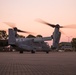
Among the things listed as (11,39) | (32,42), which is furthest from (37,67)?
(32,42)

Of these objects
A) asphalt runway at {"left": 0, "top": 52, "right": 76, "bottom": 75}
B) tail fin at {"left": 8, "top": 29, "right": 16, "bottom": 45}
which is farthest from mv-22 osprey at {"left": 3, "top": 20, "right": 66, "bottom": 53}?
asphalt runway at {"left": 0, "top": 52, "right": 76, "bottom": 75}

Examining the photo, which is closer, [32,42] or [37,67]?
[37,67]

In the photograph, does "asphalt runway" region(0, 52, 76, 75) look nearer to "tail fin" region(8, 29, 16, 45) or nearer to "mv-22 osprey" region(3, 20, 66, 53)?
"tail fin" region(8, 29, 16, 45)

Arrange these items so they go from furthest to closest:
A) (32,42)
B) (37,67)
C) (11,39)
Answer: (32,42)
(11,39)
(37,67)

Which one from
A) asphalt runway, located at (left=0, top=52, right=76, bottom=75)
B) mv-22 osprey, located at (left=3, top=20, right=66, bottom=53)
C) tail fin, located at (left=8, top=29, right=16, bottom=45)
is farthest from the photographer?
mv-22 osprey, located at (left=3, top=20, right=66, bottom=53)

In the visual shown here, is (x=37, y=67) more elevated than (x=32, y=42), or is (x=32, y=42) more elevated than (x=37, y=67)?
(x=32, y=42)

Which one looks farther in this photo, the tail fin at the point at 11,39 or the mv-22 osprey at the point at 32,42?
the mv-22 osprey at the point at 32,42

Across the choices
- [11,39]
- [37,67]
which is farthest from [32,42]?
[37,67]

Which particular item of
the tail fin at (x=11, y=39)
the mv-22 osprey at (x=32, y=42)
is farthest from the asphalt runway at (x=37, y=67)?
the mv-22 osprey at (x=32, y=42)

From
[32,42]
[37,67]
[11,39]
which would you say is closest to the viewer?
[37,67]

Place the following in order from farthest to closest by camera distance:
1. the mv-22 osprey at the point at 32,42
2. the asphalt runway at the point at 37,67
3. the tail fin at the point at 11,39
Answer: the mv-22 osprey at the point at 32,42
the tail fin at the point at 11,39
the asphalt runway at the point at 37,67

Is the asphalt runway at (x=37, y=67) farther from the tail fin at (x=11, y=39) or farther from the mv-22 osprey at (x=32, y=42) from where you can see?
the mv-22 osprey at (x=32, y=42)

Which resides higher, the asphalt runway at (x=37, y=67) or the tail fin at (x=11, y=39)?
the tail fin at (x=11, y=39)

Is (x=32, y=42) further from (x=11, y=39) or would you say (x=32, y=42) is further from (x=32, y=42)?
(x=11, y=39)
